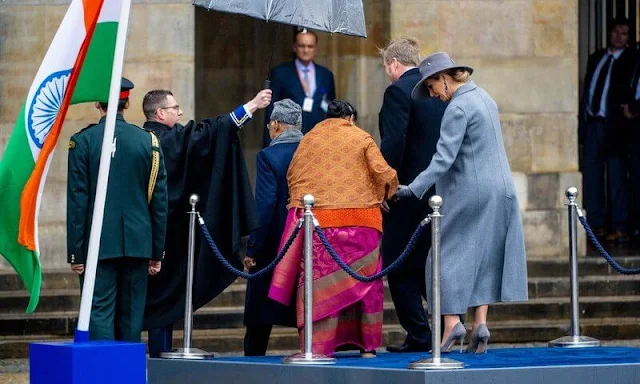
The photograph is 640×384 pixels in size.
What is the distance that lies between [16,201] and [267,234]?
95.0 inches

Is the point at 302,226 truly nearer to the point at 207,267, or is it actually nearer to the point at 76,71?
the point at 207,267

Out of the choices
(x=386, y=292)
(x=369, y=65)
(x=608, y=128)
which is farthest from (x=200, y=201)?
(x=608, y=128)

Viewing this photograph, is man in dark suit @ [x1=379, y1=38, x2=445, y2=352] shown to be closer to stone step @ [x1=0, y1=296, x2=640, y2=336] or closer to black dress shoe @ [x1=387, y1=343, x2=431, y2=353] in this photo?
black dress shoe @ [x1=387, y1=343, x2=431, y2=353]

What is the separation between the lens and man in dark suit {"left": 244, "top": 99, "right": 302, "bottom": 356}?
40.8 feet

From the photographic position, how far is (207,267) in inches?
498

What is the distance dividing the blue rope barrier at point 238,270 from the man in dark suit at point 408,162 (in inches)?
40.4

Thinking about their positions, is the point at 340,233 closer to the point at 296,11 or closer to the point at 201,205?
the point at 201,205

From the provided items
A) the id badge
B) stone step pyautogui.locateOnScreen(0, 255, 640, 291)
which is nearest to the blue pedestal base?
stone step pyautogui.locateOnScreen(0, 255, 640, 291)

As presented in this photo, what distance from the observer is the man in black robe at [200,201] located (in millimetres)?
12523

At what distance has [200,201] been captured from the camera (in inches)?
502

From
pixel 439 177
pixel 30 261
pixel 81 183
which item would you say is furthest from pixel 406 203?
pixel 30 261

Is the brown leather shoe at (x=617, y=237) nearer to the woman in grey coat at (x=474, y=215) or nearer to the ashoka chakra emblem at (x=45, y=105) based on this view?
the woman in grey coat at (x=474, y=215)

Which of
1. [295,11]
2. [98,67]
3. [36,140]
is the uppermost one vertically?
[295,11]

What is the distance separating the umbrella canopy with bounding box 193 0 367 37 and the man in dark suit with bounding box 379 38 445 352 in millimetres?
435
